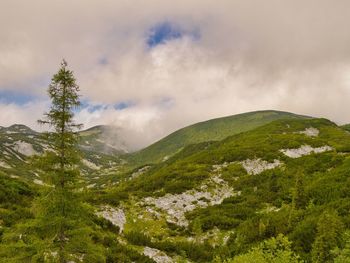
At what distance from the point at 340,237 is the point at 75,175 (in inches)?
656

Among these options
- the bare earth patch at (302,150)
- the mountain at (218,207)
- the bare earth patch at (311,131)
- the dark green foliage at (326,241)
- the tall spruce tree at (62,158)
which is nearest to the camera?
the tall spruce tree at (62,158)

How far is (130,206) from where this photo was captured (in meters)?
41.3

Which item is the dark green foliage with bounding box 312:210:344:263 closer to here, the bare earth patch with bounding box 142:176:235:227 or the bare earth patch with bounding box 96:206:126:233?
the bare earth patch with bounding box 142:176:235:227

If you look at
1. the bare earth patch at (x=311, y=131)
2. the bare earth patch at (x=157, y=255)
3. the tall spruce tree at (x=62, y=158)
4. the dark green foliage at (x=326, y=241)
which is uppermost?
the bare earth patch at (x=311, y=131)

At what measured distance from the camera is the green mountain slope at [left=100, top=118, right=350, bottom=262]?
30.0m

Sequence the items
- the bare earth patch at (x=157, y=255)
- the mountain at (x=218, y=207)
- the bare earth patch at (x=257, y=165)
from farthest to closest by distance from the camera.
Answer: the bare earth patch at (x=257, y=165) → the bare earth patch at (x=157, y=255) → the mountain at (x=218, y=207)

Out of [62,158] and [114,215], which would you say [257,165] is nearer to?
[114,215]

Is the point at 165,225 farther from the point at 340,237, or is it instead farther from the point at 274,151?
the point at 274,151

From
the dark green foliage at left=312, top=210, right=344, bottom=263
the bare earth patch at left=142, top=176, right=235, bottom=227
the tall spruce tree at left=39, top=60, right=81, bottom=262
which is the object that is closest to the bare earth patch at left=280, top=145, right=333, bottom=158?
the bare earth patch at left=142, top=176, right=235, bottom=227

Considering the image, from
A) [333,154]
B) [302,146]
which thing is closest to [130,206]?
[333,154]

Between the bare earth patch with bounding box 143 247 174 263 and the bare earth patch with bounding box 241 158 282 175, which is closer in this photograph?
the bare earth patch with bounding box 143 247 174 263

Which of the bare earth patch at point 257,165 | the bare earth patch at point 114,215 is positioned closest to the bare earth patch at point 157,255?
the bare earth patch at point 114,215

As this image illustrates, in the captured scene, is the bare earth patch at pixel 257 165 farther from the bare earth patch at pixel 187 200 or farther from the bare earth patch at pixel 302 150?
the bare earth patch at pixel 187 200

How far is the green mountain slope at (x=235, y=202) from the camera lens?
30.0m
